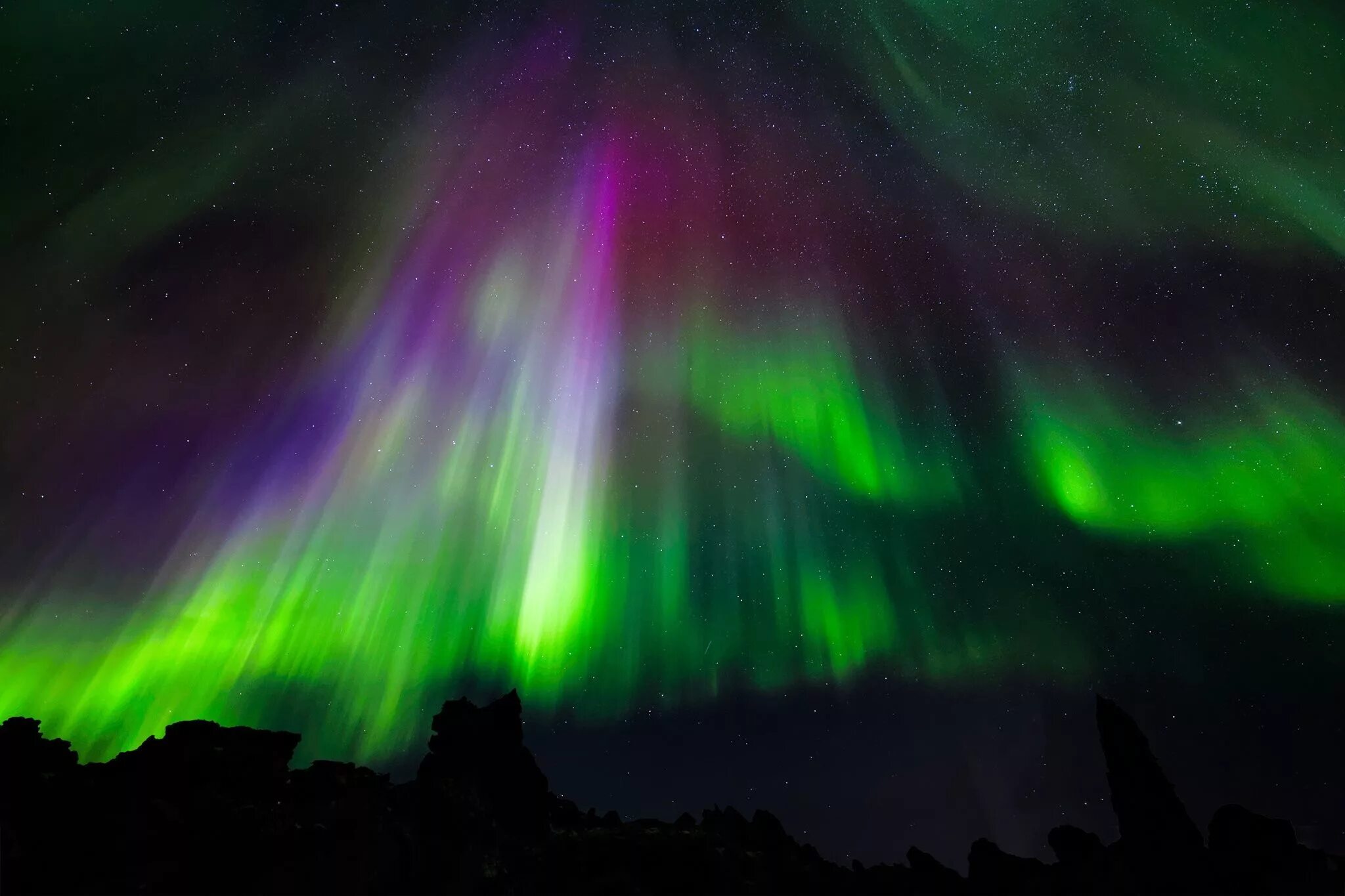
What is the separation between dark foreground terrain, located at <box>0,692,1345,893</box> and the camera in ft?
116

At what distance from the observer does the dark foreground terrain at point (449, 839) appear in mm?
35344

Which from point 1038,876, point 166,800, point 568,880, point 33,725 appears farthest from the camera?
point 1038,876

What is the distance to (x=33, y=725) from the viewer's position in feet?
135

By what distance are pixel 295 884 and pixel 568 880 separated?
Result: 18.5 meters

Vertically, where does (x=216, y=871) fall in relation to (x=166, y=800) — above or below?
below

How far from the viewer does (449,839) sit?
43812 millimetres

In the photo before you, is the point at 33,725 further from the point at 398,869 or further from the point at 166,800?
the point at 398,869

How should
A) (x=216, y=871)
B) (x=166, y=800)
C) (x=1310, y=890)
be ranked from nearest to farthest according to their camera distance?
(x=216, y=871), (x=166, y=800), (x=1310, y=890)

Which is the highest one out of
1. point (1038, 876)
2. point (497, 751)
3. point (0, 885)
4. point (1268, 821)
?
point (497, 751)

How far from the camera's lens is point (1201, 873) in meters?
63.5

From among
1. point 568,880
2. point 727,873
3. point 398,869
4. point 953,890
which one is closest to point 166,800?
point 398,869

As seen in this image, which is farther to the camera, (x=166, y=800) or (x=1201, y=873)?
(x=1201, y=873)

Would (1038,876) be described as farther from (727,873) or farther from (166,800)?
(166,800)

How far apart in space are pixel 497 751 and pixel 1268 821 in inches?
2794
